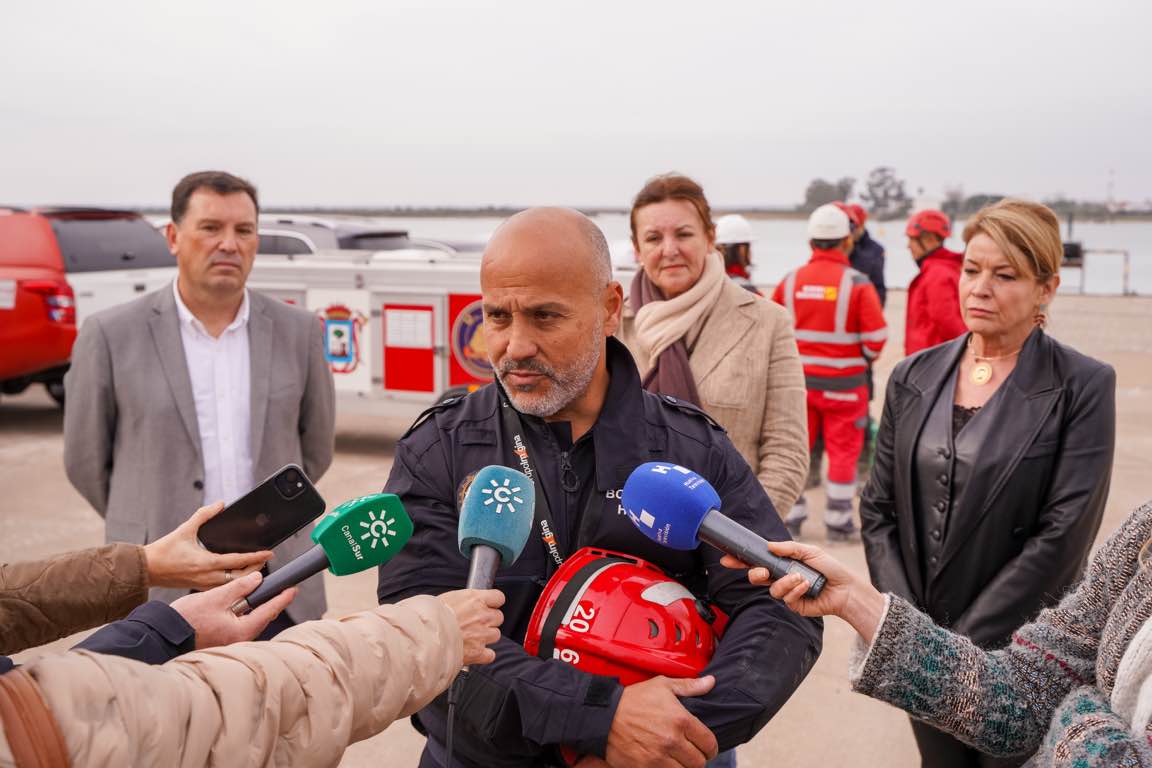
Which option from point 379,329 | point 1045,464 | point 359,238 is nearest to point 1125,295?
point 359,238

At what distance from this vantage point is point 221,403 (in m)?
3.68

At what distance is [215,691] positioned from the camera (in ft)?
4.64

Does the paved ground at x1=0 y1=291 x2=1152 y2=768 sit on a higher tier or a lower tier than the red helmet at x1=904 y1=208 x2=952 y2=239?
lower

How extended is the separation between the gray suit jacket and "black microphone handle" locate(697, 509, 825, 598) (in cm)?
208

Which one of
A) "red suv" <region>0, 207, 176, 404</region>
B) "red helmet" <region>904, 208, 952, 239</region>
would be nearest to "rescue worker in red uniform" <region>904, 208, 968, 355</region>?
"red helmet" <region>904, 208, 952, 239</region>

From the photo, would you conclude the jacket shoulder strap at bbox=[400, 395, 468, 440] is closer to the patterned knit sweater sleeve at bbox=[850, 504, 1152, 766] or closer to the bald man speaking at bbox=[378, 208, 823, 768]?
the bald man speaking at bbox=[378, 208, 823, 768]

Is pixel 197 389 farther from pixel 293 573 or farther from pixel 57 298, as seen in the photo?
pixel 57 298

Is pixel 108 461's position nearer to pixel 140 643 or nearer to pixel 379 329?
pixel 140 643

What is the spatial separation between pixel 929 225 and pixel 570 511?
21.2 ft

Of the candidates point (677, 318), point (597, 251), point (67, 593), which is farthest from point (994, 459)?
point (67, 593)

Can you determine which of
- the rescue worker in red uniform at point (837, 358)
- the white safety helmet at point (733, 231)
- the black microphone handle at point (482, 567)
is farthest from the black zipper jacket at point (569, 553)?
the white safety helmet at point (733, 231)

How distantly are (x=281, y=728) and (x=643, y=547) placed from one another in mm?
888

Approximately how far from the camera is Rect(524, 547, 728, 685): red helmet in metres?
1.95

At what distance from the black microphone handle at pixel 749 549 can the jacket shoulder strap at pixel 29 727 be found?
107 centimetres
